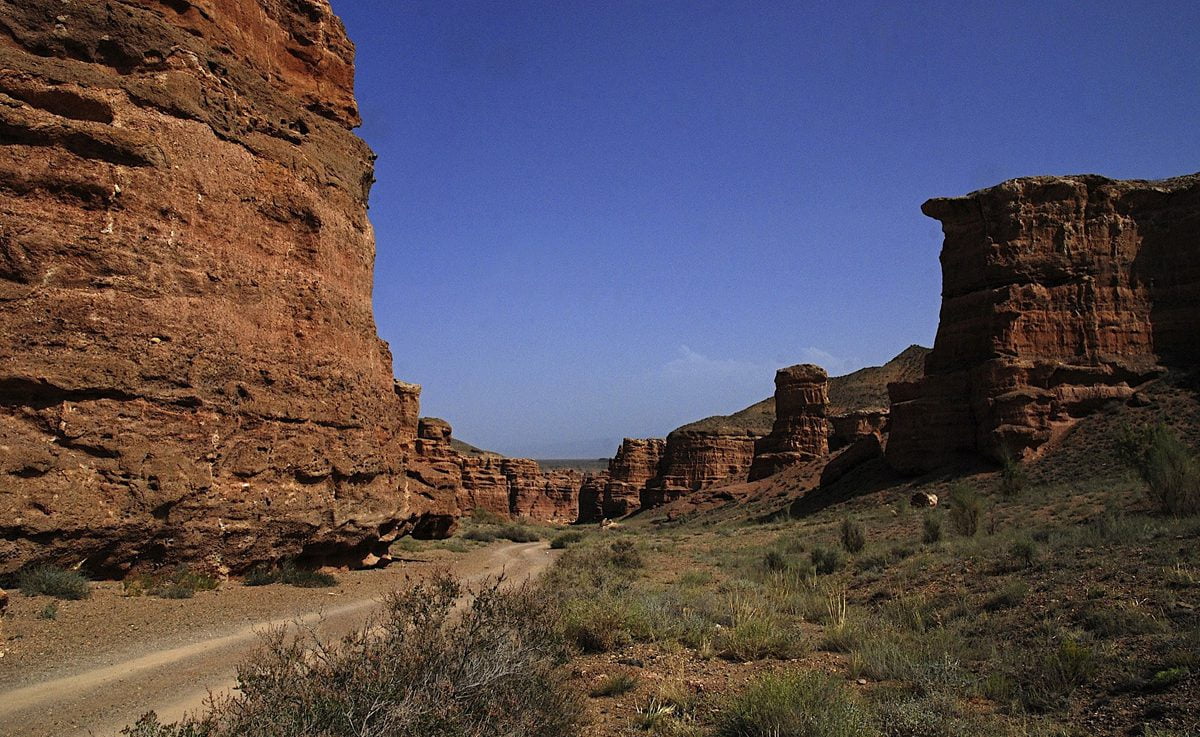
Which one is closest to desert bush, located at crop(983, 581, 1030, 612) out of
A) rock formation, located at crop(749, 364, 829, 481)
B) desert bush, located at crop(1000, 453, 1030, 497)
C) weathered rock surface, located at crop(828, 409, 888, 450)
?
desert bush, located at crop(1000, 453, 1030, 497)

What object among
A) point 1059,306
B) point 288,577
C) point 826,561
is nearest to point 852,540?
point 826,561

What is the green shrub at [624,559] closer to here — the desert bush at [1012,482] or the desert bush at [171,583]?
the desert bush at [171,583]

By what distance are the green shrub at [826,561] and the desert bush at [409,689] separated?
1173 centimetres

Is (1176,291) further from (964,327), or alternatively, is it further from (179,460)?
(179,460)

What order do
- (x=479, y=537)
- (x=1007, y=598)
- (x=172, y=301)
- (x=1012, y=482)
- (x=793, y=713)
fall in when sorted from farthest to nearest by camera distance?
(x=479, y=537) < (x=1012, y=482) < (x=172, y=301) < (x=1007, y=598) < (x=793, y=713)

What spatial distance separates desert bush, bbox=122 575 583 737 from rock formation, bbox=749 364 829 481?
52997 mm

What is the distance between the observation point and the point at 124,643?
760 cm

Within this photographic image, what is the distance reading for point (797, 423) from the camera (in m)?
57.1

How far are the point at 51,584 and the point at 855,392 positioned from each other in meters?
77.4

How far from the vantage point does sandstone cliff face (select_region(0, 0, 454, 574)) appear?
9.84 m

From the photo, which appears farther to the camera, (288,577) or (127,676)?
(288,577)

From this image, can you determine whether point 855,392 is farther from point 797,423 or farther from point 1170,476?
point 1170,476

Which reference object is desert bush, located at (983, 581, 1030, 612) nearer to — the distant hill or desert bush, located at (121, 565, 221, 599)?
desert bush, located at (121, 565, 221, 599)

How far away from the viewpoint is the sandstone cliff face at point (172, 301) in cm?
984
